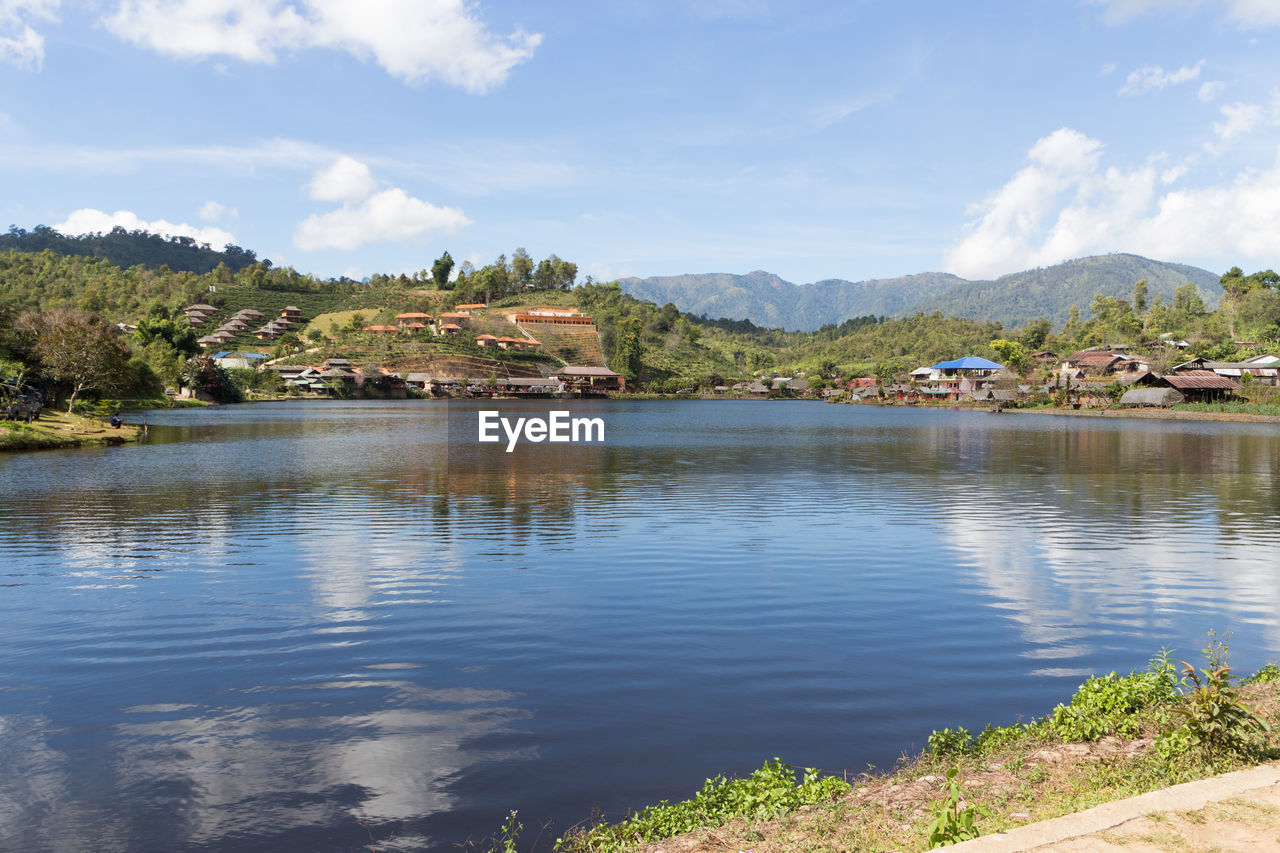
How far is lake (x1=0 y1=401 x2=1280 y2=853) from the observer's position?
7.63m

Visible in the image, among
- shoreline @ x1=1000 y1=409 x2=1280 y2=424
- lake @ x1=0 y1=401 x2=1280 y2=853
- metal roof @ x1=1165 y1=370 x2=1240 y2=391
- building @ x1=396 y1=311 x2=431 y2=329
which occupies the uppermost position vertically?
building @ x1=396 y1=311 x2=431 y2=329

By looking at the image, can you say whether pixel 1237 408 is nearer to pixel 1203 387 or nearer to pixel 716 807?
pixel 1203 387

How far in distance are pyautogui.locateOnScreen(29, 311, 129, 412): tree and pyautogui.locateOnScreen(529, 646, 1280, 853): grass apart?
201 feet

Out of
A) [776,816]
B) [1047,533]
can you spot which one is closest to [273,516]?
[776,816]

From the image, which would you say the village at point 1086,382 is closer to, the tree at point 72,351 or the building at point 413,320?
the building at point 413,320

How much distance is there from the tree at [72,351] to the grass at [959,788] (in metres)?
61.4

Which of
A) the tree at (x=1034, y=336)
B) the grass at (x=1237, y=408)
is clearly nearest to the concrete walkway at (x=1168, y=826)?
the grass at (x=1237, y=408)

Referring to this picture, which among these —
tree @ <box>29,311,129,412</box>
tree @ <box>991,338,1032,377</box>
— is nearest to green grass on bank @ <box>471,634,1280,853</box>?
tree @ <box>29,311,129,412</box>

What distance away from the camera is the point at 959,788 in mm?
6949

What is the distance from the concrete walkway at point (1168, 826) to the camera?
5.22 meters

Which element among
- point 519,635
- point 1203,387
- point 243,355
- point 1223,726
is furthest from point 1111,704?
point 243,355

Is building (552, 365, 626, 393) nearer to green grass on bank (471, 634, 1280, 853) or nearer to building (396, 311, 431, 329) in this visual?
building (396, 311, 431, 329)

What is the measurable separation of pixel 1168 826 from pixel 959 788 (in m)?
1.74

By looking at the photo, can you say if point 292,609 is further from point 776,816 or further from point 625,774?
point 776,816
